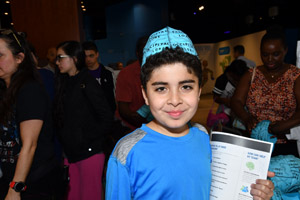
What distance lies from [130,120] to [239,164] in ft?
4.66

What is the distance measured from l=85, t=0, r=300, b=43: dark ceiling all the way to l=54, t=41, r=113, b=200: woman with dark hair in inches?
242

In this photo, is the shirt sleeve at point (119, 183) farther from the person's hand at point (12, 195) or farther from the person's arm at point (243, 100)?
the person's arm at point (243, 100)

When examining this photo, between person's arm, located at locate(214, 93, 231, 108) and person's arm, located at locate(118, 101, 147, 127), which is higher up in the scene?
person's arm, located at locate(118, 101, 147, 127)

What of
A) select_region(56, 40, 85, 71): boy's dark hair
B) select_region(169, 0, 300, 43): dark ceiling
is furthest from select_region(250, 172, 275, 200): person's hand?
select_region(169, 0, 300, 43): dark ceiling

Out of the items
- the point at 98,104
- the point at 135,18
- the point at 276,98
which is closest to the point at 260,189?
the point at 276,98

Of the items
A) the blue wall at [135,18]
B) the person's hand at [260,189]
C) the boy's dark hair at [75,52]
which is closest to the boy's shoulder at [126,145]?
the person's hand at [260,189]

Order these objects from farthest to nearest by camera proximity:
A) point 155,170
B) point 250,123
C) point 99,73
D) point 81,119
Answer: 1. point 99,73
2. point 81,119
3. point 250,123
4. point 155,170

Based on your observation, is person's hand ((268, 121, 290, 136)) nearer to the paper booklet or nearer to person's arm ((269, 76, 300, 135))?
person's arm ((269, 76, 300, 135))

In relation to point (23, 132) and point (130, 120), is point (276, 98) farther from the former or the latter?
point (23, 132)

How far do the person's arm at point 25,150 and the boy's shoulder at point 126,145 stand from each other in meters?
0.76

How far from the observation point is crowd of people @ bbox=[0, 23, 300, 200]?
1.08 metres

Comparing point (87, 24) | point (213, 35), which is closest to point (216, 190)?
point (87, 24)

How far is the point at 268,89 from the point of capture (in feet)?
6.62

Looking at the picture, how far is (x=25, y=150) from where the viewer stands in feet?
5.10
